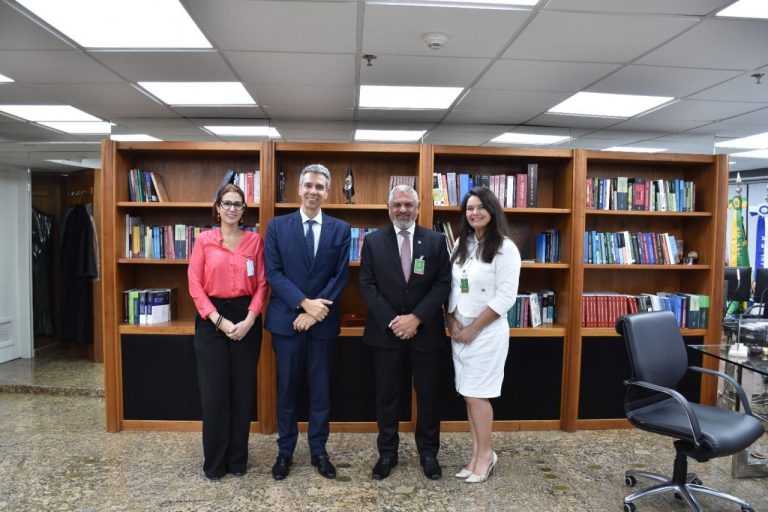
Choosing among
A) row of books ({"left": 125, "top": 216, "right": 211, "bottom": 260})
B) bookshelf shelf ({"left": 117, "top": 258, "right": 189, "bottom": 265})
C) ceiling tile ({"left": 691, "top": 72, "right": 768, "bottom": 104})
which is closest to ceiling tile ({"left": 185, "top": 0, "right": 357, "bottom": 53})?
row of books ({"left": 125, "top": 216, "right": 211, "bottom": 260})

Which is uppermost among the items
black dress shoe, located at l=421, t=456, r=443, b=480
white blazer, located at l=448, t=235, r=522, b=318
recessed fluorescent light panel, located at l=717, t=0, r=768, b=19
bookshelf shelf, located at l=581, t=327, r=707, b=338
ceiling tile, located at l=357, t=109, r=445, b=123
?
ceiling tile, located at l=357, t=109, r=445, b=123

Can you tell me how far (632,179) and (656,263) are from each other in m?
0.72

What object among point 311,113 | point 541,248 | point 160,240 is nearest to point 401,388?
point 541,248

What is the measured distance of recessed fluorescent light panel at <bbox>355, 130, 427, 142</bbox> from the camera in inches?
253

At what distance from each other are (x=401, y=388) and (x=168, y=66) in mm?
3025

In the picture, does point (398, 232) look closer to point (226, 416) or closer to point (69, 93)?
point (226, 416)

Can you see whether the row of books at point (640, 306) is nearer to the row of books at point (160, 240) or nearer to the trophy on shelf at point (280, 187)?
the trophy on shelf at point (280, 187)

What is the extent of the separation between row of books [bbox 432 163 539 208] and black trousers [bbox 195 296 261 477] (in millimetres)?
1722

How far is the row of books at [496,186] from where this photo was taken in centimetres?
400

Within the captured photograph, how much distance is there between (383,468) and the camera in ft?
10.4

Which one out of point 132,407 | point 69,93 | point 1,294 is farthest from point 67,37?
point 1,294

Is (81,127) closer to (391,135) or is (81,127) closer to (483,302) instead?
(391,135)

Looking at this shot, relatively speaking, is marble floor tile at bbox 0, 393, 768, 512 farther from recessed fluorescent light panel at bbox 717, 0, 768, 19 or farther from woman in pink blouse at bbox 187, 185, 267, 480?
recessed fluorescent light panel at bbox 717, 0, 768, 19

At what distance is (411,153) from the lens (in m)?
3.99
